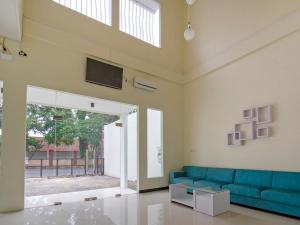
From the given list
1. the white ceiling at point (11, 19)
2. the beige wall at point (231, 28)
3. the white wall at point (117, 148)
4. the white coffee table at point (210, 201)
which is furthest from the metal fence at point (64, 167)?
the beige wall at point (231, 28)

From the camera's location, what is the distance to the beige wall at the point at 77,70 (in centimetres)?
489

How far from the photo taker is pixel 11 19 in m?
4.34

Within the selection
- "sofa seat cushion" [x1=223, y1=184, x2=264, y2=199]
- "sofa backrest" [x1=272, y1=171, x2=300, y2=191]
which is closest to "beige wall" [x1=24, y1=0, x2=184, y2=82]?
"sofa seat cushion" [x1=223, y1=184, x2=264, y2=199]

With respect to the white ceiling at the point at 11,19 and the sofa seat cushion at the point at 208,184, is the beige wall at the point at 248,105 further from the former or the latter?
the white ceiling at the point at 11,19

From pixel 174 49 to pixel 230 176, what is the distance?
469cm

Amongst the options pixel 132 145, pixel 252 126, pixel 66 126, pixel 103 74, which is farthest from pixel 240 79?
pixel 66 126

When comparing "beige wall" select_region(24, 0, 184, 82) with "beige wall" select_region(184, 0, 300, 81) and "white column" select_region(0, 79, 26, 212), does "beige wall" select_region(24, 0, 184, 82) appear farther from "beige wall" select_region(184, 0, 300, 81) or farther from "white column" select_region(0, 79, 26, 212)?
"white column" select_region(0, 79, 26, 212)

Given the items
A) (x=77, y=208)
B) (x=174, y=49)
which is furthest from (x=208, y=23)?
(x=77, y=208)

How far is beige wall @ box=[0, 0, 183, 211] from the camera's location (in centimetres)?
489

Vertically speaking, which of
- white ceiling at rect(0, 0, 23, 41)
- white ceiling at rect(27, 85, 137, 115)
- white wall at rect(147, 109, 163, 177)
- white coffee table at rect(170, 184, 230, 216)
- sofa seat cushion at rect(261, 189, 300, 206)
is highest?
white ceiling at rect(0, 0, 23, 41)

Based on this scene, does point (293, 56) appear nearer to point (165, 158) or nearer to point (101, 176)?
point (165, 158)

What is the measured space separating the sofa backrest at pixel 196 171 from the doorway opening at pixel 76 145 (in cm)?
169

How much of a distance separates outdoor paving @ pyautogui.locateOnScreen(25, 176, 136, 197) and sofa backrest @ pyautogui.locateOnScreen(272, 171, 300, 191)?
4.14m

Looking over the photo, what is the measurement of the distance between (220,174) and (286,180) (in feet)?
5.76
